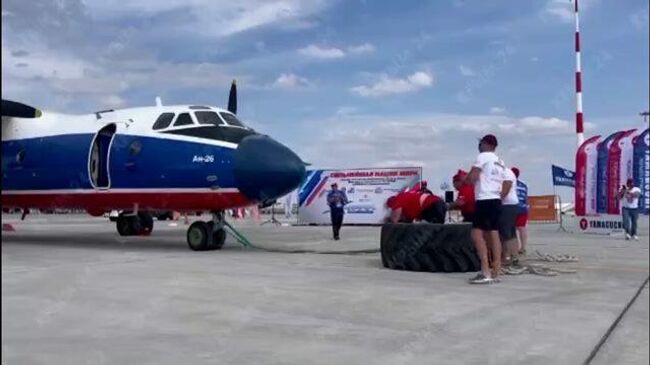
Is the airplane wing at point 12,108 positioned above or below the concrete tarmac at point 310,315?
above

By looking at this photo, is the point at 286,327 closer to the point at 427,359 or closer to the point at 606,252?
the point at 427,359

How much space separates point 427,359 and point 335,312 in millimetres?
1749

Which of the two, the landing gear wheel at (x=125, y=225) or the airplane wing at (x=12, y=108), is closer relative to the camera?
the airplane wing at (x=12, y=108)

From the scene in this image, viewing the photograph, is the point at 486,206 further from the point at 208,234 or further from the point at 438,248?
the point at 208,234

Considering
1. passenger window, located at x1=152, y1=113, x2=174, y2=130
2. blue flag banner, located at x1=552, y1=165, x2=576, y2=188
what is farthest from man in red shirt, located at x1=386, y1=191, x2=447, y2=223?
blue flag banner, located at x1=552, y1=165, x2=576, y2=188

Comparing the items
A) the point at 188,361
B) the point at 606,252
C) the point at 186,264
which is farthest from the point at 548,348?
the point at 606,252

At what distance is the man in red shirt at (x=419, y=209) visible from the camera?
1023 cm

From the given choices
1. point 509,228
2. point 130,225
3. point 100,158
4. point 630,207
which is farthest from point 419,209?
point 130,225

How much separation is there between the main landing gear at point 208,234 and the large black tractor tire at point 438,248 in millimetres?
4502

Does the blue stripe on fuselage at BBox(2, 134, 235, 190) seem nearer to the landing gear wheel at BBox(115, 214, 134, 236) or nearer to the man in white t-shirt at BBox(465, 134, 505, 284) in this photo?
the landing gear wheel at BBox(115, 214, 134, 236)

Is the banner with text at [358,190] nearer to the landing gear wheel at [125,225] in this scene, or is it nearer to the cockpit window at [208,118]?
the landing gear wheel at [125,225]

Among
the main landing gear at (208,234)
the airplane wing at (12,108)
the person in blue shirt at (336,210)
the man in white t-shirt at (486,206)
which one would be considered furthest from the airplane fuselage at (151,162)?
the airplane wing at (12,108)

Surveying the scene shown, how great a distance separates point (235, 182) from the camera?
A: 11.9 metres

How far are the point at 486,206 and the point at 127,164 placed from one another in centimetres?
745
